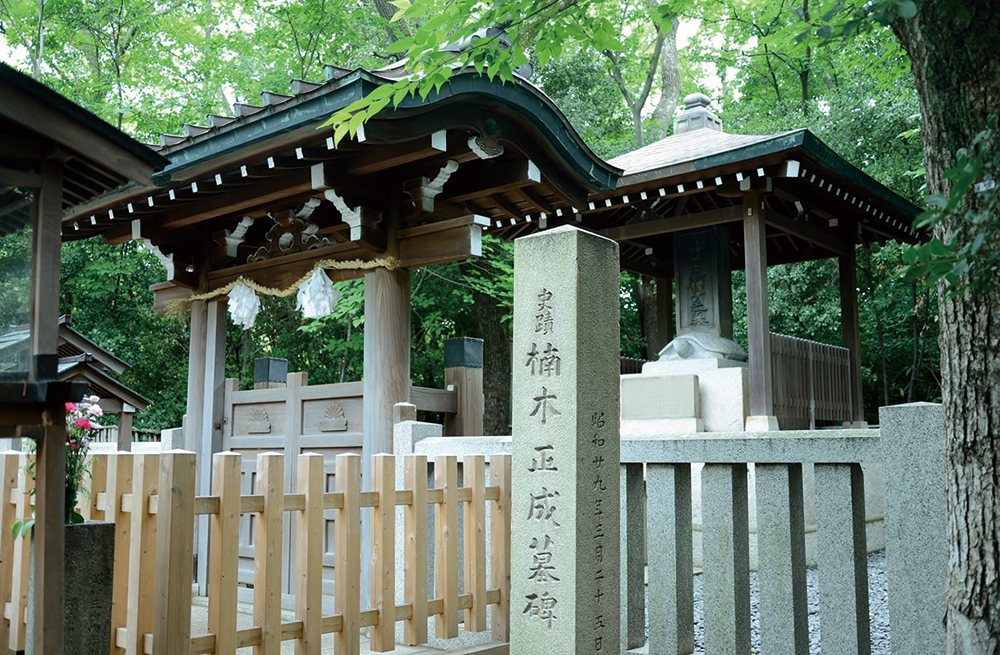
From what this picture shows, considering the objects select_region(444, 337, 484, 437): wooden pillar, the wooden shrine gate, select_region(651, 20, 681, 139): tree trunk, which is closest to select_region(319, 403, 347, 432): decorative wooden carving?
the wooden shrine gate

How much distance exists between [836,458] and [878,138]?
44.1 feet

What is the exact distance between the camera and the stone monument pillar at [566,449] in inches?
164

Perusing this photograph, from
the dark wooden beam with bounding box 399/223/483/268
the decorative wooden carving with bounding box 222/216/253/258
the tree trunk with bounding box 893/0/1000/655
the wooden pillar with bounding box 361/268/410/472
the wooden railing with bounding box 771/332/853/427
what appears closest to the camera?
the tree trunk with bounding box 893/0/1000/655

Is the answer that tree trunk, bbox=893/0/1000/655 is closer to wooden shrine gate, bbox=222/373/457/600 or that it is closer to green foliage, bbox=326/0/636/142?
green foliage, bbox=326/0/636/142

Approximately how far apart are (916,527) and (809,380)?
24.9ft

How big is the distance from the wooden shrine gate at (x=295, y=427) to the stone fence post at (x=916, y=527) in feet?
13.7

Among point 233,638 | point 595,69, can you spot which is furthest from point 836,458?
point 595,69

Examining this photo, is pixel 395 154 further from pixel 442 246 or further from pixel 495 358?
pixel 495 358

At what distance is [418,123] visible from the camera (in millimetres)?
6137

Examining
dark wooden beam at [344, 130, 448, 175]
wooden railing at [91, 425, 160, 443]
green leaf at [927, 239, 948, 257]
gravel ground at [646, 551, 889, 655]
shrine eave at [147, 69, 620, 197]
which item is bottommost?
gravel ground at [646, 551, 889, 655]

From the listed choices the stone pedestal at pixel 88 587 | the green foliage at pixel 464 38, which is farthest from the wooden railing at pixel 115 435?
the stone pedestal at pixel 88 587

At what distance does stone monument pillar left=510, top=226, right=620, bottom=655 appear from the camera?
4176 mm

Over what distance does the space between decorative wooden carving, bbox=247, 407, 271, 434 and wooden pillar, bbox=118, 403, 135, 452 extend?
7787 mm

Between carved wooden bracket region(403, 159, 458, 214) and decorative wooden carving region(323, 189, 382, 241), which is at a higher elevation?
carved wooden bracket region(403, 159, 458, 214)
